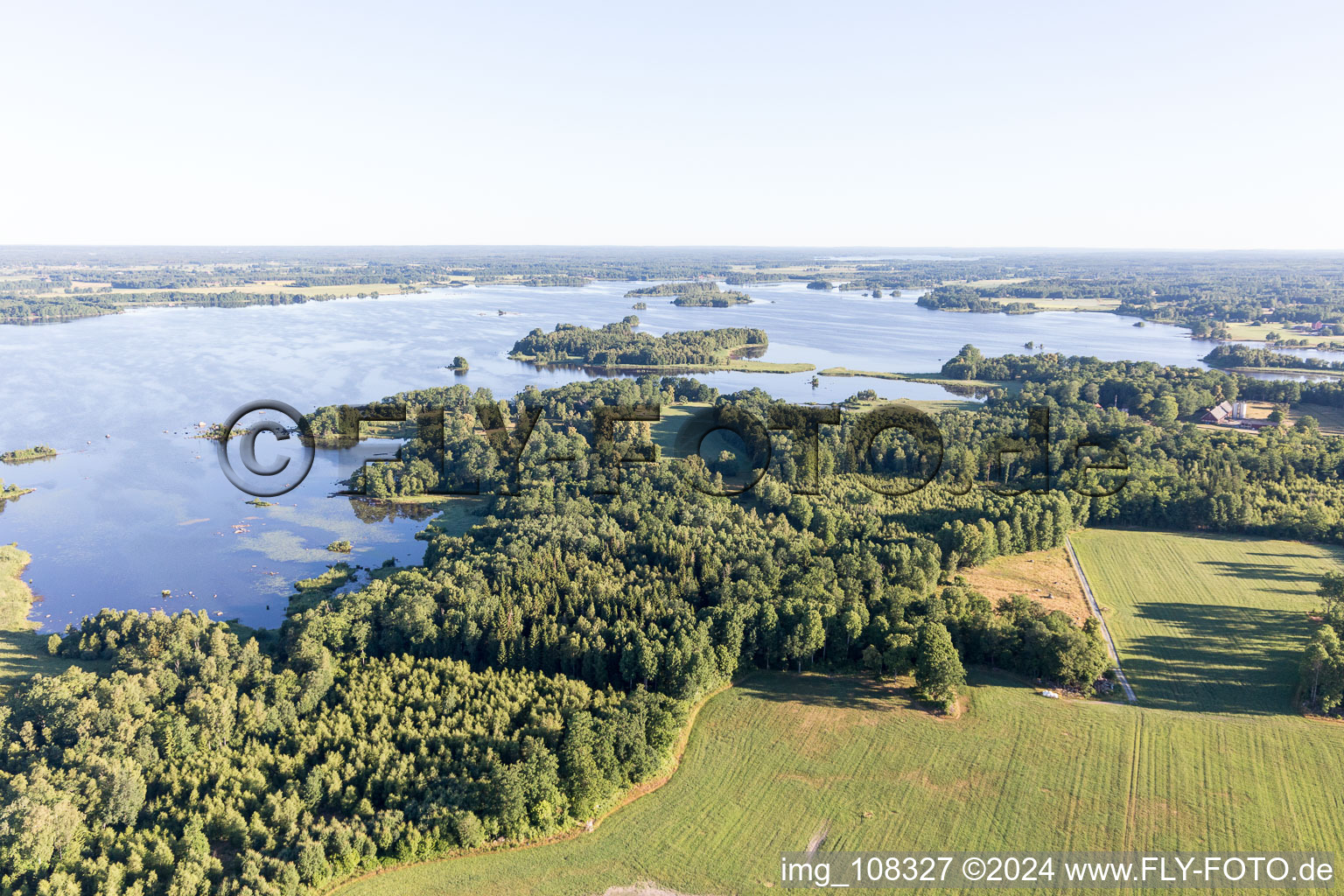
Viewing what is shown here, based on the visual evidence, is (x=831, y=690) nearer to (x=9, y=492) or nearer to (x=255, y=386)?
(x=9, y=492)

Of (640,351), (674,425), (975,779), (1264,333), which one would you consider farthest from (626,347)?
(1264,333)

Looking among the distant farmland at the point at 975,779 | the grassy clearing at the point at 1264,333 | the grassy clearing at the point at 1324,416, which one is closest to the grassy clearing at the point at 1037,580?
the distant farmland at the point at 975,779

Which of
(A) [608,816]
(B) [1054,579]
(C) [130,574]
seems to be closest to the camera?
(A) [608,816]

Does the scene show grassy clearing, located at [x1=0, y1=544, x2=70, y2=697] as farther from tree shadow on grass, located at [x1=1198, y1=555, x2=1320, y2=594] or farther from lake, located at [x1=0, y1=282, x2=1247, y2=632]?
tree shadow on grass, located at [x1=1198, y1=555, x2=1320, y2=594]

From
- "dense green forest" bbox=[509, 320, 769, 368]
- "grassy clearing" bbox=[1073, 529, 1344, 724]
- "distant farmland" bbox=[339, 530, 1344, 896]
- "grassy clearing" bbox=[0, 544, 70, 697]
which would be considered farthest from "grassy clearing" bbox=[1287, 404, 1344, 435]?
"grassy clearing" bbox=[0, 544, 70, 697]

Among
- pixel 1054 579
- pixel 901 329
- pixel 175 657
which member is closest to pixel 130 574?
pixel 175 657

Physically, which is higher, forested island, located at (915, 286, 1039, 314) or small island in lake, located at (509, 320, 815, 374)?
forested island, located at (915, 286, 1039, 314)

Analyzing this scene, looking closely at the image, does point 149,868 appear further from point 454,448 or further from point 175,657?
point 454,448
